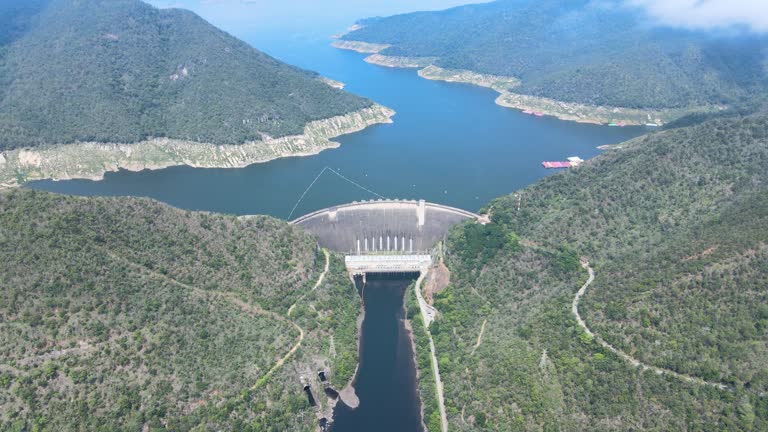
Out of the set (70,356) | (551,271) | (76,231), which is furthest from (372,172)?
(70,356)

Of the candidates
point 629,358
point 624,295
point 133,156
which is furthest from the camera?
point 133,156

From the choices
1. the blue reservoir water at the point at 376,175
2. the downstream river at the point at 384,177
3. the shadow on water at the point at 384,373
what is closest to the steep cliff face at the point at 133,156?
the blue reservoir water at the point at 376,175

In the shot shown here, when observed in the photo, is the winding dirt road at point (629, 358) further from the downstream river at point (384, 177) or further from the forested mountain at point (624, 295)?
the downstream river at point (384, 177)

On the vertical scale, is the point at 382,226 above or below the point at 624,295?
below

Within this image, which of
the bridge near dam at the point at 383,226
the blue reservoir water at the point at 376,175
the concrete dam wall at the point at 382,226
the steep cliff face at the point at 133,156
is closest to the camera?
the bridge near dam at the point at 383,226

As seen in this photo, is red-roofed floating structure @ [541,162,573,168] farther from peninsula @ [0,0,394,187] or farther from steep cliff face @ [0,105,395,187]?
steep cliff face @ [0,105,395,187]

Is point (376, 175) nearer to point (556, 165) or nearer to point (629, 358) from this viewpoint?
point (556, 165)

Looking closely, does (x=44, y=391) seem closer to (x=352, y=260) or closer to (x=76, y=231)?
(x=76, y=231)


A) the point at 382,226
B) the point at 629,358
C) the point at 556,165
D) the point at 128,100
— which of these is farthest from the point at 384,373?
the point at 128,100

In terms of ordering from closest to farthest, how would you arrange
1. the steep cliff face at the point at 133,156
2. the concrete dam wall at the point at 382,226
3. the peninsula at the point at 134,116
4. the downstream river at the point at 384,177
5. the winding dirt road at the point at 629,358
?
1. the winding dirt road at the point at 629,358
2. the concrete dam wall at the point at 382,226
3. the downstream river at the point at 384,177
4. the steep cliff face at the point at 133,156
5. the peninsula at the point at 134,116
